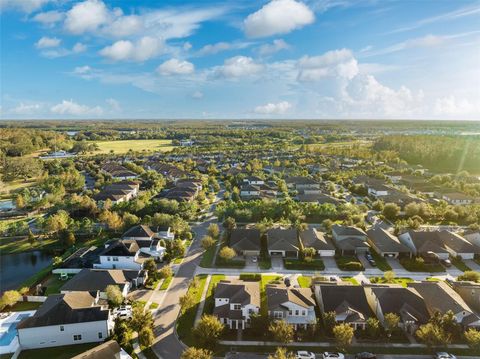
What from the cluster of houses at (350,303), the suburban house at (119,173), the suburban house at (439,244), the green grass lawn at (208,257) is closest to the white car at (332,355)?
the cluster of houses at (350,303)

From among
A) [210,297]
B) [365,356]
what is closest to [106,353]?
[210,297]

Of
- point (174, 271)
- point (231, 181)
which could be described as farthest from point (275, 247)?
point (231, 181)

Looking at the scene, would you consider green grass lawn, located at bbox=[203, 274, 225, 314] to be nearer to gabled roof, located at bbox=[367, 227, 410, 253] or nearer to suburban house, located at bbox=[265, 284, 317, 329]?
suburban house, located at bbox=[265, 284, 317, 329]

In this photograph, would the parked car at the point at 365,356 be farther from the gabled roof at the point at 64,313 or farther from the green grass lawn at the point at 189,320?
the gabled roof at the point at 64,313

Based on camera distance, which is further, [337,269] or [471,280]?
[337,269]

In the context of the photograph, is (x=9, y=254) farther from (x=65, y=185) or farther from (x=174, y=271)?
(x=65, y=185)

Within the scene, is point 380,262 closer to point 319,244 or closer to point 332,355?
point 319,244
